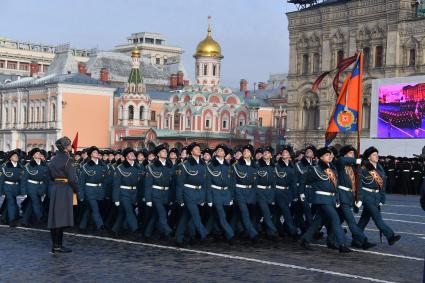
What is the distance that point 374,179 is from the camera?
1280cm

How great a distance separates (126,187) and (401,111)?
25930 millimetres

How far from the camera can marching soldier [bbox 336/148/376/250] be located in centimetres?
1226

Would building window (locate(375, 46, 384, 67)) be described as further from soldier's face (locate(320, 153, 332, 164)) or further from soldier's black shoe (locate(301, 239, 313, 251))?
soldier's black shoe (locate(301, 239, 313, 251))

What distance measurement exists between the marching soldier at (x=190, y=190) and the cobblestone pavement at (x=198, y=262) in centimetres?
43

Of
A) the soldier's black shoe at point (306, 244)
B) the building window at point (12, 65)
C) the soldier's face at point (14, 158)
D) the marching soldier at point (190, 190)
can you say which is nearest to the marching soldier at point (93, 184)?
the soldier's face at point (14, 158)

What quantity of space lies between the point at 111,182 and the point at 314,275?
5.61 m

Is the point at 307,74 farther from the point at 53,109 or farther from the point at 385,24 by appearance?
the point at 53,109

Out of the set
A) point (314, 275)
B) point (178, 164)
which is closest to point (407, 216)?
point (178, 164)

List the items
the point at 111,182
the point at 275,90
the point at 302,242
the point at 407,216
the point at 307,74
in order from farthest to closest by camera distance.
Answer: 1. the point at 275,90
2. the point at 307,74
3. the point at 407,216
4. the point at 111,182
5. the point at 302,242

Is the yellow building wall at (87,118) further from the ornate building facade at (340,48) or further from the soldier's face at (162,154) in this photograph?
the soldier's face at (162,154)

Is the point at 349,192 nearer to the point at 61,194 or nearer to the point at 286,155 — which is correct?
the point at 286,155

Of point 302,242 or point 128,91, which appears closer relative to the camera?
point 302,242

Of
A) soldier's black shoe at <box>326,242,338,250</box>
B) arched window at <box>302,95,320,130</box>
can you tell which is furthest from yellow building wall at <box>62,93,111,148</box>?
soldier's black shoe at <box>326,242,338,250</box>

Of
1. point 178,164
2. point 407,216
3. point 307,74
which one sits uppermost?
point 307,74
